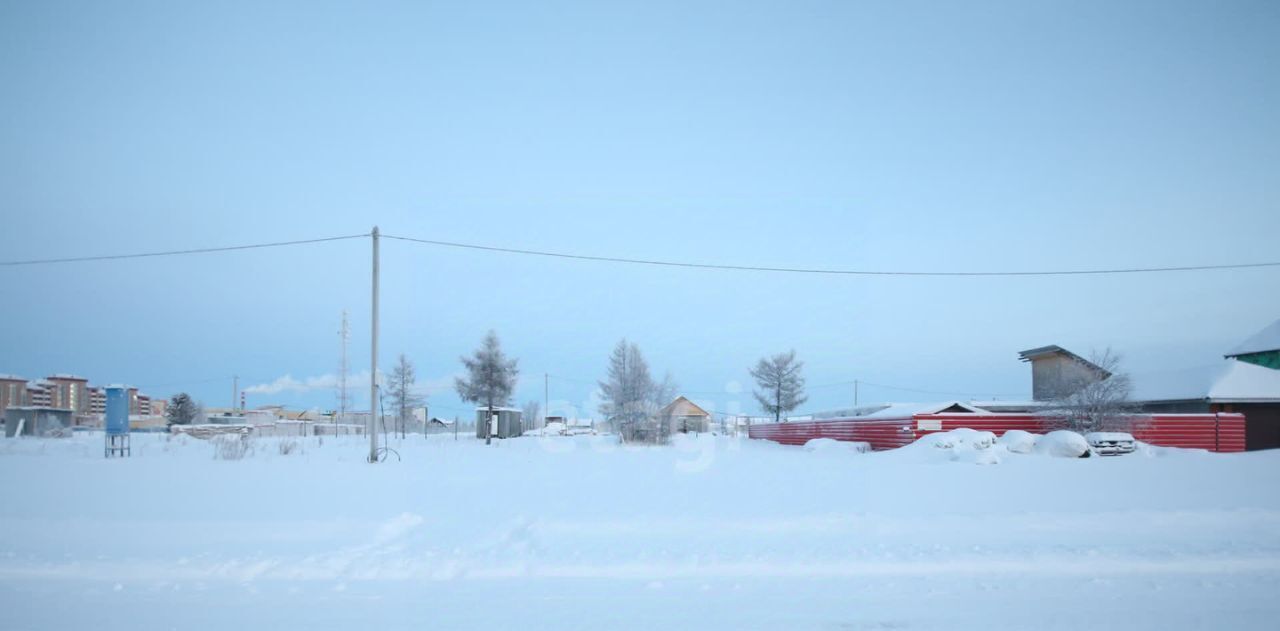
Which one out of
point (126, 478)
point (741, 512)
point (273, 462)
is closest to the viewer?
point (741, 512)

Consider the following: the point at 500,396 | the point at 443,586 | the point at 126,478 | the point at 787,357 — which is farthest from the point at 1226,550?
the point at 787,357

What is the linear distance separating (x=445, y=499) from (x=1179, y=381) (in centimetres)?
3562

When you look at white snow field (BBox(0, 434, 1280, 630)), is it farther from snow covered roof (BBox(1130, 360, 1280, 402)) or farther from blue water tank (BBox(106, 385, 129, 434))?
snow covered roof (BBox(1130, 360, 1280, 402))

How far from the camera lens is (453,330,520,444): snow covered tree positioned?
47.0 m

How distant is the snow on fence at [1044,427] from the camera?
27.0m

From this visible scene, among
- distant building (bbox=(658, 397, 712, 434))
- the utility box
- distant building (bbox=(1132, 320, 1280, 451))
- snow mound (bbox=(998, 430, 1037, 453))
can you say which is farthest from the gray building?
distant building (bbox=(1132, 320, 1280, 451))

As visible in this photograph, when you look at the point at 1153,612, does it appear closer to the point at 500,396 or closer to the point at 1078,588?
the point at 1078,588

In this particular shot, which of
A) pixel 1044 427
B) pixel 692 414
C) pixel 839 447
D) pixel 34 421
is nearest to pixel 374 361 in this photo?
pixel 839 447

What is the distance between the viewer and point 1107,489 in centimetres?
1353

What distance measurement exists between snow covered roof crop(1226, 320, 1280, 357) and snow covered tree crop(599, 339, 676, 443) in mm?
34162

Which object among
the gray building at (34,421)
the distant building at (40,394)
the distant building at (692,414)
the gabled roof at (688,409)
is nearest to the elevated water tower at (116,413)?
the gray building at (34,421)

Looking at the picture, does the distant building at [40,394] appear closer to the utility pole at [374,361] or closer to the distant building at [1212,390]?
the utility pole at [374,361]

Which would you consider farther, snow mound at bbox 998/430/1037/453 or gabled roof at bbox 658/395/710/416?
gabled roof at bbox 658/395/710/416

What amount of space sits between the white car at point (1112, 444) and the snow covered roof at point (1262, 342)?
2456 cm
